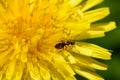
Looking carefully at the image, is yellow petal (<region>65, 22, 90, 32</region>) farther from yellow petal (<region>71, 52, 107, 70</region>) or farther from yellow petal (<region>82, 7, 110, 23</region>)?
yellow petal (<region>71, 52, 107, 70</region>)

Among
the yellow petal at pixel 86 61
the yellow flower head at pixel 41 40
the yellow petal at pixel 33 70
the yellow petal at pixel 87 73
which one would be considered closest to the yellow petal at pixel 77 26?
the yellow flower head at pixel 41 40

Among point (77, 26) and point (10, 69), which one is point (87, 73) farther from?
point (10, 69)

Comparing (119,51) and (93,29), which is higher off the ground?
(93,29)

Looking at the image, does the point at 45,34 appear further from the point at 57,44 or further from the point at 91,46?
the point at 91,46

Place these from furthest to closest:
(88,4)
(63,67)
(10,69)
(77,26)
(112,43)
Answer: (112,43) → (88,4) → (77,26) → (63,67) → (10,69)

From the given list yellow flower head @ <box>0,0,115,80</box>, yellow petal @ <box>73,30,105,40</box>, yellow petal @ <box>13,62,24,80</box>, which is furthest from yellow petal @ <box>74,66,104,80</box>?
yellow petal @ <box>13,62,24,80</box>

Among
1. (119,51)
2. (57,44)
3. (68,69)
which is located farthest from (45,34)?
(119,51)

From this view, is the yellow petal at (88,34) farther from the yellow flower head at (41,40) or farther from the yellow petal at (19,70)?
the yellow petal at (19,70)

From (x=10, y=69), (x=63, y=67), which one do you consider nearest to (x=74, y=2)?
(x=63, y=67)

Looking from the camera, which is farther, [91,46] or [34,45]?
[91,46]
